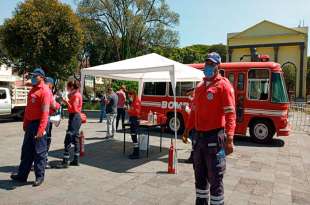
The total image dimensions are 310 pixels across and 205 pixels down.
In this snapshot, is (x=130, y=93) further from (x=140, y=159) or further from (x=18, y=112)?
(x=18, y=112)

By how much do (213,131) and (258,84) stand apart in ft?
26.6

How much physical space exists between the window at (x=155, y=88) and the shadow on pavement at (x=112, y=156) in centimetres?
387

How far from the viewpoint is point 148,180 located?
652 cm

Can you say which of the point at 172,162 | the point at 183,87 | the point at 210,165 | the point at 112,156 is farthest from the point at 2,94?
the point at 210,165

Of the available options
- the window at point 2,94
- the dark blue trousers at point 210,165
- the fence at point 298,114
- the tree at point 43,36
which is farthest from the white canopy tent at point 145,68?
the tree at point 43,36

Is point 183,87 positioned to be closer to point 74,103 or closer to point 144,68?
point 144,68

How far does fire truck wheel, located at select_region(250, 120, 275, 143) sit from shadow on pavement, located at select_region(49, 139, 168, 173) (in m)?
3.79

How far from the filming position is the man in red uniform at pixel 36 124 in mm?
5781

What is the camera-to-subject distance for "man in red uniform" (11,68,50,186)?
578cm

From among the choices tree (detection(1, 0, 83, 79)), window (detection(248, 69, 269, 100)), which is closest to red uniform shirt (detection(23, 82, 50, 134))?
window (detection(248, 69, 269, 100))

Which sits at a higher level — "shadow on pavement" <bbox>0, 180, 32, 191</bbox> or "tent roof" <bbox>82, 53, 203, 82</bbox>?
"tent roof" <bbox>82, 53, 203, 82</bbox>

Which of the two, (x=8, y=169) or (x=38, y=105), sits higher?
(x=38, y=105)

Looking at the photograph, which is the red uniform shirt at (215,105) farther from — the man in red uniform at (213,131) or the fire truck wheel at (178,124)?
the fire truck wheel at (178,124)

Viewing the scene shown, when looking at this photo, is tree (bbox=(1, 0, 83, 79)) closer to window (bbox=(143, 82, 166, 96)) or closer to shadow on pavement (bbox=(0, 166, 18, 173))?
window (bbox=(143, 82, 166, 96))
